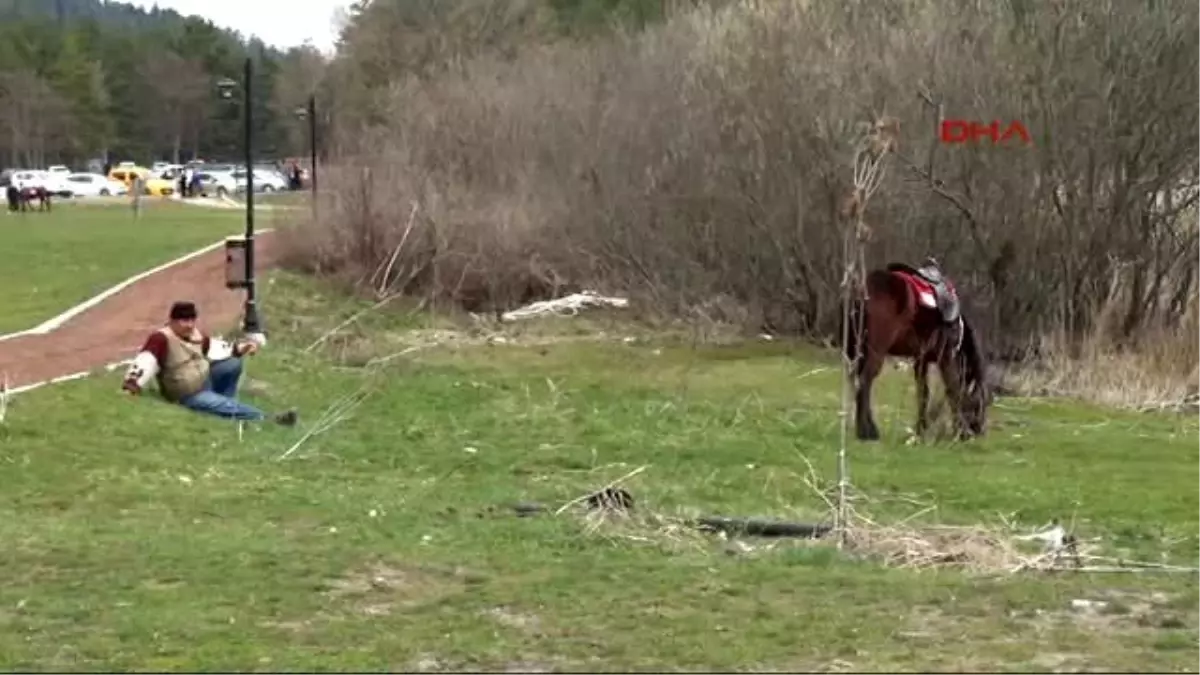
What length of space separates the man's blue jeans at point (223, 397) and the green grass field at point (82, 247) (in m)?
8.51

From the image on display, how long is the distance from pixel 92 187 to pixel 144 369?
7654 centimetres

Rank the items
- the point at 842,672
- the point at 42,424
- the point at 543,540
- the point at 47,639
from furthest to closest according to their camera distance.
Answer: the point at 42,424 < the point at 543,540 < the point at 47,639 < the point at 842,672

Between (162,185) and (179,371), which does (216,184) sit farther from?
(179,371)

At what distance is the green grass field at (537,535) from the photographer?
8172 mm

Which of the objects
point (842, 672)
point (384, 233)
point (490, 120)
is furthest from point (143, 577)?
point (490, 120)

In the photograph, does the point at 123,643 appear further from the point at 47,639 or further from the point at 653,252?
the point at 653,252

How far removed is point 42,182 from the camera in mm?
75375

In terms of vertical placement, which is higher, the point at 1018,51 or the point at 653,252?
the point at 1018,51

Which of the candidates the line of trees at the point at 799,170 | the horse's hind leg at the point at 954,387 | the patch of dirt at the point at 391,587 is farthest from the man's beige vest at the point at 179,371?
the line of trees at the point at 799,170

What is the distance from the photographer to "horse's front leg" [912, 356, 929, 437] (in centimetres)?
1752

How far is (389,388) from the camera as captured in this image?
20625mm

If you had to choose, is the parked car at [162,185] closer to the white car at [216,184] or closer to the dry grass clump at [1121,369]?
the white car at [216,184]

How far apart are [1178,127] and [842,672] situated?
2004 cm

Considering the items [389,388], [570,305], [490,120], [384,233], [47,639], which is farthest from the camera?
[490,120]
